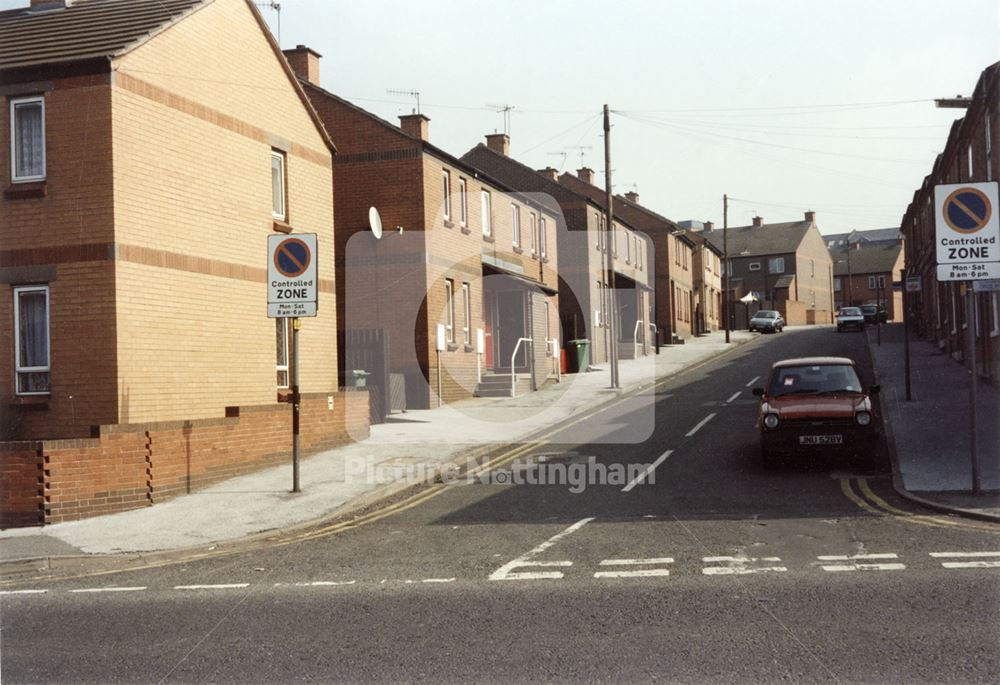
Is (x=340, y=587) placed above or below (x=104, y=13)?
below

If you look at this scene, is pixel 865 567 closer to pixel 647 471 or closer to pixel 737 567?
pixel 737 567

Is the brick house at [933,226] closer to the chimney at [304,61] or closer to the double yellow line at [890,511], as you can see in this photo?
the double yellow line at [890,511]

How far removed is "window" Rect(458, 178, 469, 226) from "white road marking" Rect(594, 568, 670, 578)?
21.8 meters

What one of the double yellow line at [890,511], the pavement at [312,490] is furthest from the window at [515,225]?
the double yellow line at [890,511]

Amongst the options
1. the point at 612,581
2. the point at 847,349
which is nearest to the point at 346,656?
the point at 612,581

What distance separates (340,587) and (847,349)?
1440 inches

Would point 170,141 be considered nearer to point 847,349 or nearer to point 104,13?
point 104,13

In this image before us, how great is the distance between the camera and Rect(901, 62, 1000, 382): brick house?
2227cm

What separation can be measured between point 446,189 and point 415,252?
288 centimetres

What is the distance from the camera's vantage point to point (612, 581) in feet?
26.1

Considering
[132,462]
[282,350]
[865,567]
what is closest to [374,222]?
[282,350]

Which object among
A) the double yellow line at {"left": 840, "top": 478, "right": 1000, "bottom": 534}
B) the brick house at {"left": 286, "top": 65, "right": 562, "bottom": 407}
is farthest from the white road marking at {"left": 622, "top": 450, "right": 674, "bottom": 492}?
the brick house at {"left": 286, "top": 65, "right": 562, "bottom": 407}

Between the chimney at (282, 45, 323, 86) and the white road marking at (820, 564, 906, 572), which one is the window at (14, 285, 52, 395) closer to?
the white road marking at (820, 564, 906, 572)

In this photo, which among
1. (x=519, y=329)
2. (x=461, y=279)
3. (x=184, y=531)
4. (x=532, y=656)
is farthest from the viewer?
(x=519, y=329)
